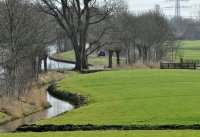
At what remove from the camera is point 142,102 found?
123ft

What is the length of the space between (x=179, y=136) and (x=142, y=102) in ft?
49.5

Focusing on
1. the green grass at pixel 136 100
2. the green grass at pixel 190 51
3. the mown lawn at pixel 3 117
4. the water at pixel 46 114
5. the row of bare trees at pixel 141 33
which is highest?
the row of bare trees at pixel 141 33

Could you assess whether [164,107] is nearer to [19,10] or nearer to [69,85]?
[19,10]

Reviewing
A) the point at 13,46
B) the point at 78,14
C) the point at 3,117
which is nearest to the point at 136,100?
the point at 3,117

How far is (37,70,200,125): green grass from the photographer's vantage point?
3002 centimetres

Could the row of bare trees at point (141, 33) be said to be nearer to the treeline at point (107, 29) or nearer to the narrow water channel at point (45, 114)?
the treeline at point (107, 29)

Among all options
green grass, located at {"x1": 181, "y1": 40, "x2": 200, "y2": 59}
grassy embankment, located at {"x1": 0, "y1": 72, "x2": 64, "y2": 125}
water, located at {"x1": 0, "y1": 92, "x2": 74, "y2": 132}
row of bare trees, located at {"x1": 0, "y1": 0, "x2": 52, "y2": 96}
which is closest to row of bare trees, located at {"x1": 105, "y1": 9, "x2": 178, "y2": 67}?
green grass, located at {"x1": 181, "y1": 40, "x2": 200, "y2": 59}

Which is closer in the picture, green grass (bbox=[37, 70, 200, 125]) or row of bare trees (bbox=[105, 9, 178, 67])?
green grass (bbox=[37, 70, 200, 125])

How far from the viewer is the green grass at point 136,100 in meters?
30.0

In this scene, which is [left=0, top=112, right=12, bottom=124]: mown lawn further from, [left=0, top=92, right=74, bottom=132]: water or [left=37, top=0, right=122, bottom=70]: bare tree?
[left=37, top=0, right=122, bottom=70]: bare tree

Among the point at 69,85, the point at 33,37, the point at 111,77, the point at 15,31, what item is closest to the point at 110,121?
the point at 15,31

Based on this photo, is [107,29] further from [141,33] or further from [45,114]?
[45,114]

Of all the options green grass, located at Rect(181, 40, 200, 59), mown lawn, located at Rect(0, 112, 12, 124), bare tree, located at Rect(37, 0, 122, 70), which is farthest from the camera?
green grass, located at Rect(181, 40, 200, 59)

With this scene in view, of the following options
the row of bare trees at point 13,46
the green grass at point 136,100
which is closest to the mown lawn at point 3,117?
the green grass at point 136,100
